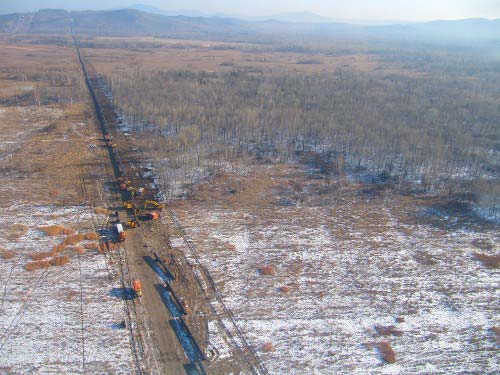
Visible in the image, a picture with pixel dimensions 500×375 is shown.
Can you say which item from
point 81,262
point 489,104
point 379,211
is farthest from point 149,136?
point 489,104

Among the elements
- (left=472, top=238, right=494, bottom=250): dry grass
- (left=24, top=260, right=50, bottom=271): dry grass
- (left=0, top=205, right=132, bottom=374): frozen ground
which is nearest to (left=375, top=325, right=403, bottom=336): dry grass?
(left=472, top=238, right=494, bottom=250): dry grass

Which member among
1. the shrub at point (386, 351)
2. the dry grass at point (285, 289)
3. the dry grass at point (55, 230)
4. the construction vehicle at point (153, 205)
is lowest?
the shrub at point (386, 351)

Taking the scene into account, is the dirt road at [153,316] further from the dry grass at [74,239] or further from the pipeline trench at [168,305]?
the dry grass at [74,239]

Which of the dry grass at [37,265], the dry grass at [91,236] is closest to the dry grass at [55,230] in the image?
the dry grass at [91,236]

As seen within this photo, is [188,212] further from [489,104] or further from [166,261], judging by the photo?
[489,104]

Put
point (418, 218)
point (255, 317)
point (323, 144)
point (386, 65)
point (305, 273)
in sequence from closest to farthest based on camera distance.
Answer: point (255, 317) → point (305, 273) → point (418, 218) → point (323, 144) → point (386, 65)

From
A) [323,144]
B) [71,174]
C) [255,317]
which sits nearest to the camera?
[255,317]
